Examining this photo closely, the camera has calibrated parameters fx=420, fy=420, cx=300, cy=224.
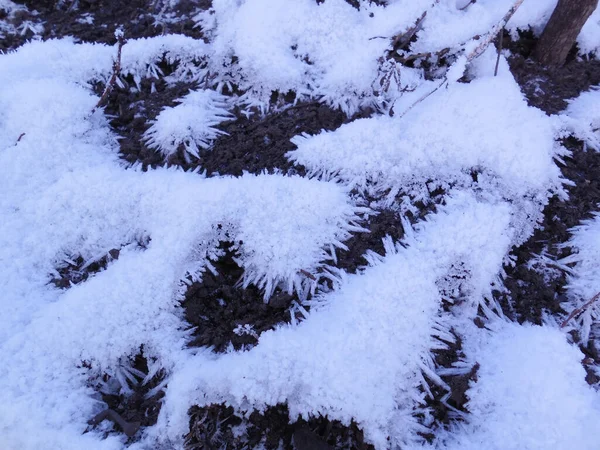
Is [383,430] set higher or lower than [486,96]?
lower

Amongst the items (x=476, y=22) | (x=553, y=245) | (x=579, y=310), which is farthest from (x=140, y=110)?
(x=579, y=310)

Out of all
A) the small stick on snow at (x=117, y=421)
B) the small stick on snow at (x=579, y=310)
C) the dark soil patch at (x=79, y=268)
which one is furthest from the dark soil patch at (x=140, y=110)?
the small stick on snow at (x=579, y=310)

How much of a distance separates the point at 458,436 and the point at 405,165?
42.4 inches

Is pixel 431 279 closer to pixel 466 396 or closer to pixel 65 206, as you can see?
pixel 466 396

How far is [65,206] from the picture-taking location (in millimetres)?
1800

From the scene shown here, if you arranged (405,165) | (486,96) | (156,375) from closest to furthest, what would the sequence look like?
1. (156,375)
2. (405,165)
3. (486,96)

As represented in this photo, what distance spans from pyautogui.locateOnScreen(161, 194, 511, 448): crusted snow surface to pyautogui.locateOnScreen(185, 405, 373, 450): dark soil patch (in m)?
0.04

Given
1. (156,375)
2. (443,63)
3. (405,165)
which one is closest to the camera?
(156,375)

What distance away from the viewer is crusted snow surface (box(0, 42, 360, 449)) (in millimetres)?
1399

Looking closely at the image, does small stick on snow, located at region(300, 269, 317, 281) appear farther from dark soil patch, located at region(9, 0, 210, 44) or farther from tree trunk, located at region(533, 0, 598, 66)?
tree trunk, located at region(533, 0, 598, 66)

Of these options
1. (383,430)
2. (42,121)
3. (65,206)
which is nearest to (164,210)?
(65,206)

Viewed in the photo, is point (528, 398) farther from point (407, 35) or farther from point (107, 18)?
point (107, 18)

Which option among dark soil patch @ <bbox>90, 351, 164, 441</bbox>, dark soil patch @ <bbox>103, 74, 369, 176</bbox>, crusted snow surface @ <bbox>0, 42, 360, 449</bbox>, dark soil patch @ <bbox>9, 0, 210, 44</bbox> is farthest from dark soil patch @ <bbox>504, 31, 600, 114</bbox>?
dark soil patch @ <bbox>90, 351, 164, 441</bbox>

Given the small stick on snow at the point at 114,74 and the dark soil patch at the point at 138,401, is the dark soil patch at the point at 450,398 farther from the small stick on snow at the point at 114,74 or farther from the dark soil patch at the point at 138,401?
the small stick on snow at the point at 114,74
